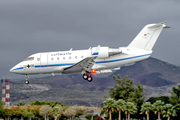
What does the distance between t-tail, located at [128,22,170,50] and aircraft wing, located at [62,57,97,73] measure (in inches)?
284

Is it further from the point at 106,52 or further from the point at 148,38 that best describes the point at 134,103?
the point at 106,52

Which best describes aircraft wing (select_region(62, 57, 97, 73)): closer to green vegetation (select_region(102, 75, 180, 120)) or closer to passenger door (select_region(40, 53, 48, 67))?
passenger door (select_region(40, 53, 48, 67))

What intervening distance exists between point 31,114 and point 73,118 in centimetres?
1316

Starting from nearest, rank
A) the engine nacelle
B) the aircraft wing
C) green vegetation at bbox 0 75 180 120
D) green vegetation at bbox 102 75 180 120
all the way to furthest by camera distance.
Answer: the aircraft wing, the engine nacelle, green vegetation at bbox 102 75 180 120, green vegetation at bbox 0 75 180 120

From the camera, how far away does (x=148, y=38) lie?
5159 centimetres

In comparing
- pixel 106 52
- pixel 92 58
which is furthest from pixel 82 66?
pixel 106 52

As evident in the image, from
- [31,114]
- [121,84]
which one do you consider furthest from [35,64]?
[121,84]

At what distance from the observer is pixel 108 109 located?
267 feet

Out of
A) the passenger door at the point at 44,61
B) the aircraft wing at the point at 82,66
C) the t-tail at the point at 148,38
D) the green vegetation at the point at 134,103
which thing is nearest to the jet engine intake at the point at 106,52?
the aircraft wing at the point at 82,66

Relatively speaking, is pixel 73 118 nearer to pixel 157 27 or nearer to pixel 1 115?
pixel 1 115

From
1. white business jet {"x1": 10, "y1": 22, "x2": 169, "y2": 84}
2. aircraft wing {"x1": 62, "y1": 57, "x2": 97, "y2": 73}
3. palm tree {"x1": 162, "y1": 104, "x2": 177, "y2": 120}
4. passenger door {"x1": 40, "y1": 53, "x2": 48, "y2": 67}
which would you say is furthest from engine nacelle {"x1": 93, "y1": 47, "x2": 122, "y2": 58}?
palm tree {"x1": 162, "y1": 104, "x2": 177, "y2": 120}

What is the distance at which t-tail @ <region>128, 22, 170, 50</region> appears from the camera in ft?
168

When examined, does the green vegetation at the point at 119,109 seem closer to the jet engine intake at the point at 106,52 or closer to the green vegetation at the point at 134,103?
the green vegetation at the point at 134,103

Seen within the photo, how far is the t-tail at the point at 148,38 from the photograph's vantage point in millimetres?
51312
